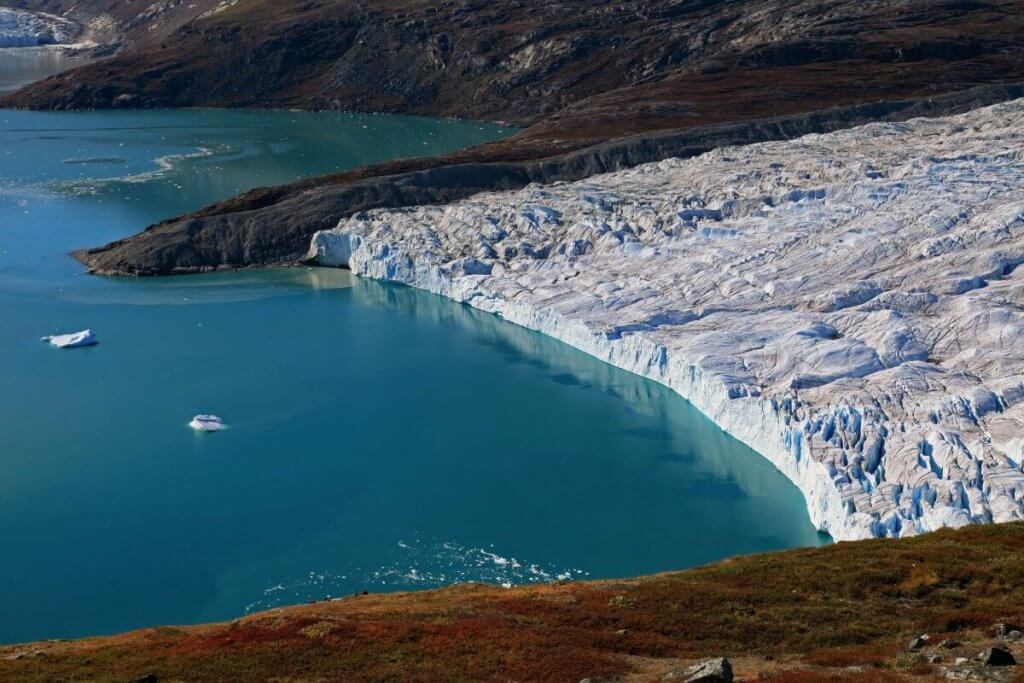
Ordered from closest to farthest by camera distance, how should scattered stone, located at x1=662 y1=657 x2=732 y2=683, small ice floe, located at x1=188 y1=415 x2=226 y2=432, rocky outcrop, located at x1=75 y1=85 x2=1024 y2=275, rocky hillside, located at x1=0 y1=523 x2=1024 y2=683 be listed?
scattered stone, located at x1=662 y1=657 x2=732 y2=683 → rocky hillside, located at x1=0 y1=523 x2=1024 y2=683 → small ice floe, located at x1=188 y1=415 x2=226 y2=432 → rocky outcrop, located at x1=75 y1=85 x2=1024 y2=275

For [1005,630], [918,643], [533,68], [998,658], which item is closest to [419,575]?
[918,643]

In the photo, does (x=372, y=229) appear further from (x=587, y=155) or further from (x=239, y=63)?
(x=239, y=63)

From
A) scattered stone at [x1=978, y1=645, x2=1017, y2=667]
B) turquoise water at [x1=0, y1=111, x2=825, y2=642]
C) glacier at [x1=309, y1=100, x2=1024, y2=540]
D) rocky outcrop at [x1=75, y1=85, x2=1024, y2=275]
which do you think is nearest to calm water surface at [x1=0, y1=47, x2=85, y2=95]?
rocky outcrop at [x1=75, y1=85, x2=1024, y2=275]

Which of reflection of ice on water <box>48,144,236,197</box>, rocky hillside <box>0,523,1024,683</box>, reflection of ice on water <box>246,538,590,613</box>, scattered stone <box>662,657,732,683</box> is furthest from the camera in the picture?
reflection of ice on water <box>48,144,236,197</box>

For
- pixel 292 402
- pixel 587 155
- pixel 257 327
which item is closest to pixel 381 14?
pixel 587 155

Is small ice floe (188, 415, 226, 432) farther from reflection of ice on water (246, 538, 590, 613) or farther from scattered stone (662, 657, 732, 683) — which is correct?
scattered stone (662, 657, 732, 683)

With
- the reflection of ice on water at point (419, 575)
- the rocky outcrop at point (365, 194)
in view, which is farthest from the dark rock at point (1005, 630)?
the rocky outcrop at point (365, 194)

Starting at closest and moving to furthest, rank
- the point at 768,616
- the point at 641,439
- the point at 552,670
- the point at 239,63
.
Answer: the point at 552,670 → the point at 768,616 → the point at 641,439 → the point at 239,63
